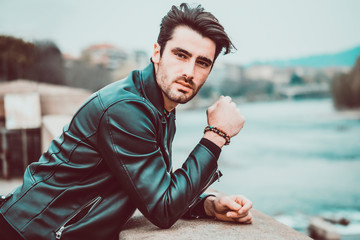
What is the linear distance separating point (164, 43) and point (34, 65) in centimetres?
3736

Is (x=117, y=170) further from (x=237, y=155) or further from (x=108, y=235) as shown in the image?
(x=237, y=155)

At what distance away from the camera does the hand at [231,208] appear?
1.52 metres

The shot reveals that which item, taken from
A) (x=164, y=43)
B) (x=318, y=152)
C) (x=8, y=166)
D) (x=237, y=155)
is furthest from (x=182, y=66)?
(x=318, y=152)

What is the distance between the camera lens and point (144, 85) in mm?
1459

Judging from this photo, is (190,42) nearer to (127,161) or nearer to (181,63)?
(181,63)

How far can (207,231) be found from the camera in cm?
145

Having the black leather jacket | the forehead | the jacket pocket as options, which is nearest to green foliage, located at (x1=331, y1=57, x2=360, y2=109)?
the forehead

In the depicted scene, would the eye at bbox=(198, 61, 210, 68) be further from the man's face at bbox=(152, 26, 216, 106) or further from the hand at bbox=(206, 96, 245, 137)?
the hand at bbox=(206, 96, 245, 137)

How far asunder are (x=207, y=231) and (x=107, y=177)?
47cm

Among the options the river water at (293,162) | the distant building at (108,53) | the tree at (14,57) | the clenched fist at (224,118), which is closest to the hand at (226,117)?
the clenched fist at (224,118)

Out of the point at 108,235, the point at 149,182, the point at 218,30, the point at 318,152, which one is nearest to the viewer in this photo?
the point at 149,182

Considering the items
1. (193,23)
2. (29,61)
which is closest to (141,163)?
(193,23)

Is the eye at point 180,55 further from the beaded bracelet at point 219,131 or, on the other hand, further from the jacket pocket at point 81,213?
the jacket pocket at point 81,213

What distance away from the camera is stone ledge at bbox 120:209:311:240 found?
139 centimetres
